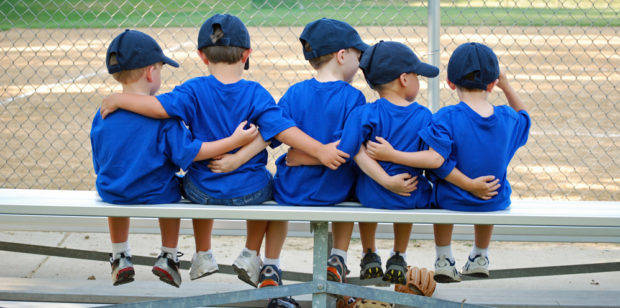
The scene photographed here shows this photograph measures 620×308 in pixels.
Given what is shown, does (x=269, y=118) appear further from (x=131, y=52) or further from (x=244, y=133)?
(x=131, y=52)

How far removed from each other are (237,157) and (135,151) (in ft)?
1.34

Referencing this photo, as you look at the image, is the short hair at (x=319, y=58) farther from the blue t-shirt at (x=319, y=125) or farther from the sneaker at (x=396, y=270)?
the sneaker at (x=396, y=270)

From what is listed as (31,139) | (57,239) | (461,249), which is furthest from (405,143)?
(31,139)

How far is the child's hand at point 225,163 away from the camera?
3.03 meters

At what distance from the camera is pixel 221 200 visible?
306 centimetres

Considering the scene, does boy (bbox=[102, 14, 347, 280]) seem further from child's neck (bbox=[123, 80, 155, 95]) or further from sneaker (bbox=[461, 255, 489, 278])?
sneaker (bbox=[461, 255, 489, 278])

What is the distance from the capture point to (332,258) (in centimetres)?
325

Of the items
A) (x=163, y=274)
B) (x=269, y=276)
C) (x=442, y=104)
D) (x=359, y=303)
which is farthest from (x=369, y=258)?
(x=442, y=104)

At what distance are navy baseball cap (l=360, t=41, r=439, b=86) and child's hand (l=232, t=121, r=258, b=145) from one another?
521 millimetres

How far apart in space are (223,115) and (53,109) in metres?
7.45

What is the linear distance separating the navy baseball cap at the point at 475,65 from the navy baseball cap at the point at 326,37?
454 mm

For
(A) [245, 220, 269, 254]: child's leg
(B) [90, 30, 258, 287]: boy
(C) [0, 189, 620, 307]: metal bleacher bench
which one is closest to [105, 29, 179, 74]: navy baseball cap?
(B) [90, 30, 258, 287]: boy

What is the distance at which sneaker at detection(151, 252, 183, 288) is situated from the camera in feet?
10.5

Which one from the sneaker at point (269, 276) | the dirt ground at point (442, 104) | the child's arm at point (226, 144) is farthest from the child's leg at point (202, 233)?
the dirt ground at point (442, 104)
